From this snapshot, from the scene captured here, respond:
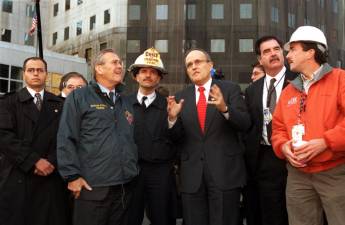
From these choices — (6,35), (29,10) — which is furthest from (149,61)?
(29,10)

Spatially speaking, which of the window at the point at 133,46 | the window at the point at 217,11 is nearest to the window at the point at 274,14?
the window at the point at 217,11

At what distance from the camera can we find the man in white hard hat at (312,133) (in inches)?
154

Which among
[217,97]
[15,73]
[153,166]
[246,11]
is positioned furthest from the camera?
[246,11]

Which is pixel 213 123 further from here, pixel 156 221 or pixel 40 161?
pixel 40 161

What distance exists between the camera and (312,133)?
158 inches

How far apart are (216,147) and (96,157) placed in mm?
1239

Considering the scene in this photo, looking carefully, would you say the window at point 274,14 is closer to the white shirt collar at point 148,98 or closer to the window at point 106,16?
the window at point 106,16

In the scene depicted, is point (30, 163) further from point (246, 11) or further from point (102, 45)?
point (102, 45)

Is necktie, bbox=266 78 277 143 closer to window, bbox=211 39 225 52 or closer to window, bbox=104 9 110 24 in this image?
window, bbox=211 39 225 52

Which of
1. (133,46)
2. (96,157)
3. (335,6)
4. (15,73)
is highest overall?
(335,6)

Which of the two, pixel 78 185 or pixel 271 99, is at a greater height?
pixel 271 99

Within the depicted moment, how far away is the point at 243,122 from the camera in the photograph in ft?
14.9

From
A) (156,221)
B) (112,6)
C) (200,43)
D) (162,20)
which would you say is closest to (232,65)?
(200,43)

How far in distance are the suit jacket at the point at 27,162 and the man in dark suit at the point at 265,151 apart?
225cm
